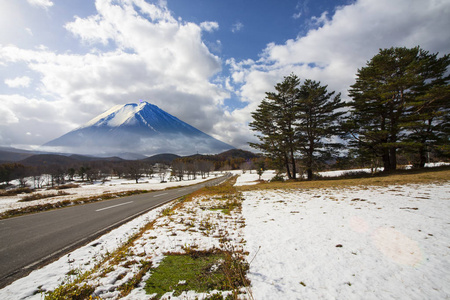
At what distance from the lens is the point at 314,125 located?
20.2 meters

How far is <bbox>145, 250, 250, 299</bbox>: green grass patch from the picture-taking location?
9.97 ft

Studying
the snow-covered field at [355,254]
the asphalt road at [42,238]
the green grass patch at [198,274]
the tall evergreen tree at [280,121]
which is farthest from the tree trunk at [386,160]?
the asphalt road at [42,238]

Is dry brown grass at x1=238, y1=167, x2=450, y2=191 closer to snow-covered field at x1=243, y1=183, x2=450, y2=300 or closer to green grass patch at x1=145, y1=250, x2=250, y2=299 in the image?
snow-covered field at x1=243, y1=183, x2=450, y2=300

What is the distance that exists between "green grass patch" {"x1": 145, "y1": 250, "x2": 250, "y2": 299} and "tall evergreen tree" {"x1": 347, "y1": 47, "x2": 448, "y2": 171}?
21434mm

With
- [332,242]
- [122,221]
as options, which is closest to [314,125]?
[332,242]

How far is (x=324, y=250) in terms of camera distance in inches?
156

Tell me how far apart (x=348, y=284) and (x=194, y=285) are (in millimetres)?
2756

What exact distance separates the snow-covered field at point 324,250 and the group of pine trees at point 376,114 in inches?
544

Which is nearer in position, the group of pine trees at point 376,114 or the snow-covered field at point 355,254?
the snow-covered field at point 355,254

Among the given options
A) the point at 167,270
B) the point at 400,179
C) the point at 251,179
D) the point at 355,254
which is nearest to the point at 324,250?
the point at 355,254

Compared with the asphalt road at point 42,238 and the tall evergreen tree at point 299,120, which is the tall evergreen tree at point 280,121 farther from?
the asphalt road at point 42,238

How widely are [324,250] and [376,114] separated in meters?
23.0

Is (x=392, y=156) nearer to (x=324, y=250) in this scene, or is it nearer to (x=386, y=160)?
(x=386, y=160)

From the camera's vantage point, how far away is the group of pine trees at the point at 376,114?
16.6m
